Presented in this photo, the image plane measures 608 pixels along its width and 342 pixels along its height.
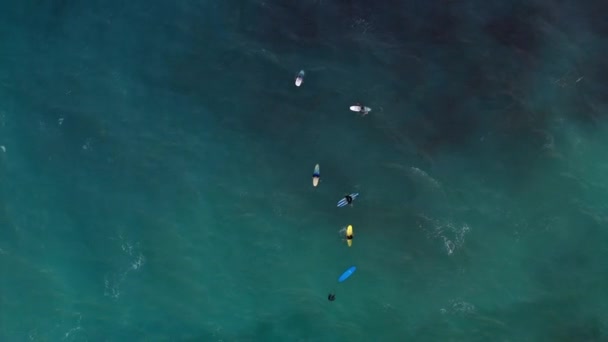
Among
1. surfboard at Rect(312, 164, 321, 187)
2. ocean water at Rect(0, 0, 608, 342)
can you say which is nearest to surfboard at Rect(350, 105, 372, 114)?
ocean water at Rect(0, 0, 608, 342)

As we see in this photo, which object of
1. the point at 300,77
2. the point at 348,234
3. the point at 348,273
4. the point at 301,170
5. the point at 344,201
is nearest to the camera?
the point at 344,201

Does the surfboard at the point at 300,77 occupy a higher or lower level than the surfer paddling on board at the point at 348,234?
higher

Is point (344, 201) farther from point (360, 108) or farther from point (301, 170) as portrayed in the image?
point (360, 108)

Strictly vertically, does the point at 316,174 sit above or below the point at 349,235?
above

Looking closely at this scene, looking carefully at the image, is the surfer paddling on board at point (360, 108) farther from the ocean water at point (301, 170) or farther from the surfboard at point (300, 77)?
the surfboard at point (300, 77)

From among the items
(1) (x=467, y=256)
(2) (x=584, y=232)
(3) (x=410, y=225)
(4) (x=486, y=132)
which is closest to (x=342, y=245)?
(3) (x=410, y=225)

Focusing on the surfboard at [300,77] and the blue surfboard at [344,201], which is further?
the surfboard at [300,77]

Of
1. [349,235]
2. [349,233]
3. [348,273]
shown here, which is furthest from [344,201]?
[348,273]

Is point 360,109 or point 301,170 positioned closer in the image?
point 360,109

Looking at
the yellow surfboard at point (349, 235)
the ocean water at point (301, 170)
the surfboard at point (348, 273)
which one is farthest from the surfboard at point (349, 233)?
the surfboard at point (348, 273)
